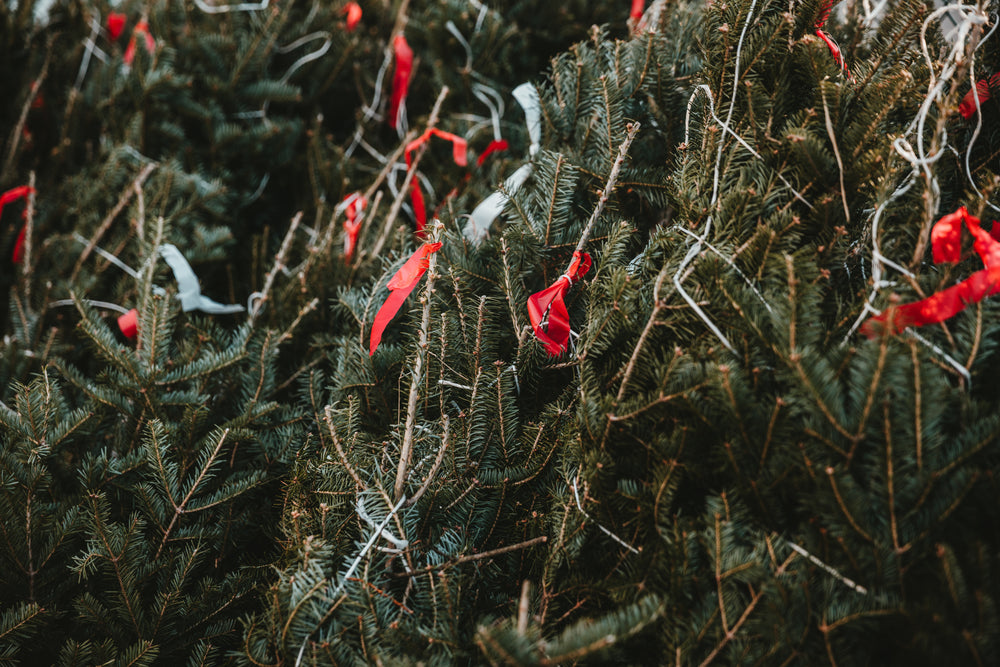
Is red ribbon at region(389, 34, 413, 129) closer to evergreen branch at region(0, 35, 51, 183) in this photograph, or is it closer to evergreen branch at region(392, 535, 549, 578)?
evergreen branch at region(0, 35, 51, 183)

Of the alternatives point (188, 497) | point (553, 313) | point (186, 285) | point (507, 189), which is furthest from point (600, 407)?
point (186, 285)

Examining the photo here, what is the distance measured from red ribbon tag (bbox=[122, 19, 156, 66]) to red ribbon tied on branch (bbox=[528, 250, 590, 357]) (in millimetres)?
1855

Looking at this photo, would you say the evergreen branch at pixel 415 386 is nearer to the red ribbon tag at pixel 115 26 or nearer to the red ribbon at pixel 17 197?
the red ribbon at pixel 17 197

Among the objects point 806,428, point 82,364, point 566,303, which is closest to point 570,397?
point 566,303

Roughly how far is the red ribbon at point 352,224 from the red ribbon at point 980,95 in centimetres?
149

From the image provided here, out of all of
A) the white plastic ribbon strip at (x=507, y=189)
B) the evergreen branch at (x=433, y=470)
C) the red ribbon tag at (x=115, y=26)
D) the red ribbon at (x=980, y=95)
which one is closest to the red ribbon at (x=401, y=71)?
the white plastic ribbon strip at (x=507, y=189)

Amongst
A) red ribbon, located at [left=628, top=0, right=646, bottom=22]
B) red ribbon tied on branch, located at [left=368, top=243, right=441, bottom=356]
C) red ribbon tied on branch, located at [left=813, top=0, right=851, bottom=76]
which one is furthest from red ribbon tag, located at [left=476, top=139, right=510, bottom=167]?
red ribbon tied on branch, located at [left=813, top=0, right=851, bottom=76]

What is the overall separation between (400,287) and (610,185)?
1.62 ft

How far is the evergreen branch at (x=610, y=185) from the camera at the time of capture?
4.17 ft

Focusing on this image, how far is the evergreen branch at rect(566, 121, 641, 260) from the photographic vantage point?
1.27 metres

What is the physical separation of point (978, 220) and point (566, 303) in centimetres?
73

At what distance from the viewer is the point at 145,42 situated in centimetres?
222

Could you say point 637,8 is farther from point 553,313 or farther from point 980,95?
point 553,313

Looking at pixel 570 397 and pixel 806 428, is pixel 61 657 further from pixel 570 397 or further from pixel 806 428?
pixel 806 428
